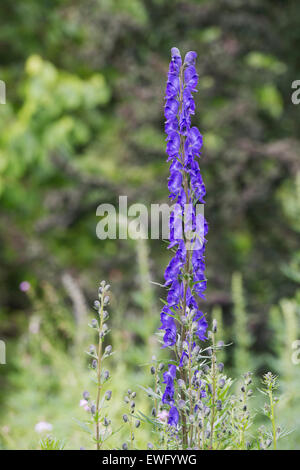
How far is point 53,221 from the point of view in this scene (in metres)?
5.46

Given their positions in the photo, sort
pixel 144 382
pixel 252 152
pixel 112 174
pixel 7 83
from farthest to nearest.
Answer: pixel 7 83
pixel 112 174
pixel 252 152
pixel 144 382

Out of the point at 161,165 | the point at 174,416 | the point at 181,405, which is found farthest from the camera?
the point at 161,165

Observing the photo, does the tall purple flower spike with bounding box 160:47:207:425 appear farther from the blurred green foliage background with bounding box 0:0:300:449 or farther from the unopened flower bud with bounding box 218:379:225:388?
the blurred green foliage background with bounding box 0:0:300:449

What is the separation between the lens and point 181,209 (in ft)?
5.22

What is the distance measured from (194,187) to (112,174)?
15.0ft

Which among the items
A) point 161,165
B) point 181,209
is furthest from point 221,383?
point 161,165

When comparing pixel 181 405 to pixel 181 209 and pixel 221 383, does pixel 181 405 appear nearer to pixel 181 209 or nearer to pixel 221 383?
pixel 221 383

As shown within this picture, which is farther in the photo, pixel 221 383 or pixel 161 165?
pixel 161 165

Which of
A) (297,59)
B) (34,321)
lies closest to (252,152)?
(297,59)

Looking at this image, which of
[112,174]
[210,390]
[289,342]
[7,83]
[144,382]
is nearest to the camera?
[210,390]

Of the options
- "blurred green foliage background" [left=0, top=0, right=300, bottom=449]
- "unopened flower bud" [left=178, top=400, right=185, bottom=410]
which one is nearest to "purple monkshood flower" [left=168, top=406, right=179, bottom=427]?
"unopened flower bud" [left=178, top=400, right=185, bottom=410]

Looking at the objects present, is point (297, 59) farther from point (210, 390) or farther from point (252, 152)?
point (210, 390)

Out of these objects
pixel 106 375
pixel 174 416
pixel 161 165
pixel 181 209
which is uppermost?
pixel 161 165

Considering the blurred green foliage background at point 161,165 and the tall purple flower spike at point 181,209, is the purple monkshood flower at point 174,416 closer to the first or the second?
the tall purple flower spike at point 181,209
